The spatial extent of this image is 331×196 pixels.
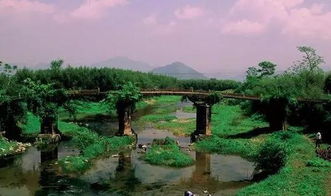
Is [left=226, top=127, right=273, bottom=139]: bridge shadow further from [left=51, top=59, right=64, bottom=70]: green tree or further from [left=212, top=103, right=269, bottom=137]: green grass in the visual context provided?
[left=51, top=59, right=64, bottom=70]: green tree

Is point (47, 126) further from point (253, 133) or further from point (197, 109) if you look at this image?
point (253, 133)

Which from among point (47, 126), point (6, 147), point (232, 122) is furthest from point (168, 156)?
point (232, 122)

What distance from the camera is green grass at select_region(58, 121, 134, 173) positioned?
46594 millimetres

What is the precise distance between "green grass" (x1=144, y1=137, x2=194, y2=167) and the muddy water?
941mm

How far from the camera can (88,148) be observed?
172ft

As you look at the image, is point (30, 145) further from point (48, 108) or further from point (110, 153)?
point (110, 153)

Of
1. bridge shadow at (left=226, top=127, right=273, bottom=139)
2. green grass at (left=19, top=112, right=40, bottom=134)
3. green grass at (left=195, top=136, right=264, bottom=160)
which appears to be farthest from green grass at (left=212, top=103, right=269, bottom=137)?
green grass at (left=19, top=112, right=40, bottom=134)

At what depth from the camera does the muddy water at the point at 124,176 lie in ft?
130

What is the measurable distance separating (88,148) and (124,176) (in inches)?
378

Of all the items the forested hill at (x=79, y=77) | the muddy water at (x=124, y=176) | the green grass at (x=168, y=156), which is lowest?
the muddy water at (x=124, y=176)

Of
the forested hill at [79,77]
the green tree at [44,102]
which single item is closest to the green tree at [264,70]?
the forested hill at [79,77]

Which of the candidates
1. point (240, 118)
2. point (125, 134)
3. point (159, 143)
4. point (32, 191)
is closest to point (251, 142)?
point (159, 143)

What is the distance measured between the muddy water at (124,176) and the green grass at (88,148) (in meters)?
1.12

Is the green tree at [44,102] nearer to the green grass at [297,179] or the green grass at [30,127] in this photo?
the green grass at [30,127]
